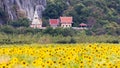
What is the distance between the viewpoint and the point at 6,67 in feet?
29.3

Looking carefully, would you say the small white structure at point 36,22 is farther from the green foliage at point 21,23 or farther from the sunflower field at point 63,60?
the sunflower field at point 63,60

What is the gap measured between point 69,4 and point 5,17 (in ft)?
46.4

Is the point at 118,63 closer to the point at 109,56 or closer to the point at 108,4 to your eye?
the point at 109,56

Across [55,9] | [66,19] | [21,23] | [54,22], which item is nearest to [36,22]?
[54,22]

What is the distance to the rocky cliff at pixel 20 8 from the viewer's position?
2867 inches

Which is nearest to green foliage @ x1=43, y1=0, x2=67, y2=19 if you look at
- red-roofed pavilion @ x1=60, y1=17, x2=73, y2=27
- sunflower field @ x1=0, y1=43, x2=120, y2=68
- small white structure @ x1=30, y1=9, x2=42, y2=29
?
small white structure @ x1=30, y1=9, x2=42, y2=29

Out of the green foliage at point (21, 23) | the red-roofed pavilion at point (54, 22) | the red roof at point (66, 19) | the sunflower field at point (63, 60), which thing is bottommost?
the red-roofed pavilion at point (54, 22)

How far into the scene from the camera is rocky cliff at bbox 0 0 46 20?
72812 millimetres

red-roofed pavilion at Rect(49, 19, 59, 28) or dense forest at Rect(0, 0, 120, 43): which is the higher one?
dense forest at Rect(0, 0, 120, 43)

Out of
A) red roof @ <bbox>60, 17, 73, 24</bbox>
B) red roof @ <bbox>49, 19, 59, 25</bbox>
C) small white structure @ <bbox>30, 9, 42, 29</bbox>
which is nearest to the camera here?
small white structure @ <bbox>30, 9, 42, 29</bbox>

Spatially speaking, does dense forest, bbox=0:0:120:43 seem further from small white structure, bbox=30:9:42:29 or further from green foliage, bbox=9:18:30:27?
small white structure, bbox=30:9:42:29

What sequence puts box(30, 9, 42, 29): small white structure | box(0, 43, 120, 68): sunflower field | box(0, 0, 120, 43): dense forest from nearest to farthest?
box(0, 43, 120, 68): sunflower field < box(0, 0, 120, 43): dense forest < box(30, 9, 42, 29): small white structure

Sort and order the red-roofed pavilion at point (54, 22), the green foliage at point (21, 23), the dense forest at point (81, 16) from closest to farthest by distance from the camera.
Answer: the dense forest at point (81, 16) → the green foliage at point (21, 23) → the red-roofed pavilion at point (54, 22)

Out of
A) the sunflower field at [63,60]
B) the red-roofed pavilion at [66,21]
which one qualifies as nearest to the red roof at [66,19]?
the red-roofed pavilion at [66,21]
